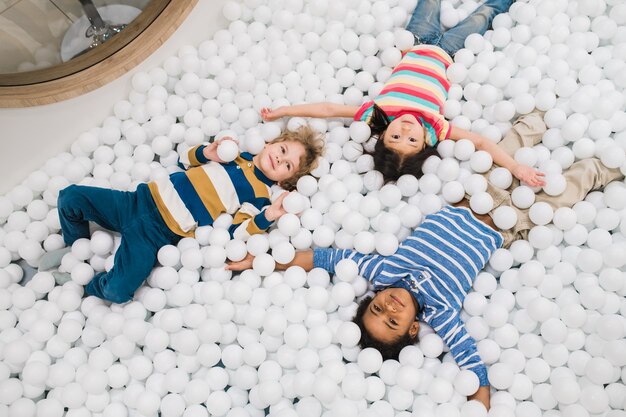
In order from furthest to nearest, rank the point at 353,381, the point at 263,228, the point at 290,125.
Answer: the point at 290,125 → the point at 263,228 → the point at 353,381

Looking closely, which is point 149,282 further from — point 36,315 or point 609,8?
point 609,8

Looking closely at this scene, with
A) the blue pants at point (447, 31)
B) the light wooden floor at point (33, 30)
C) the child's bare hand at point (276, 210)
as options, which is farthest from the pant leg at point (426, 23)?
the light wooden floor at point (33, 30)

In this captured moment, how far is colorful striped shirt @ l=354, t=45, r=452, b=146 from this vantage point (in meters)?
1.58

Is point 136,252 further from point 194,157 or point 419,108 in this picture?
point 419,108

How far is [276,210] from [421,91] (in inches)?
22.1

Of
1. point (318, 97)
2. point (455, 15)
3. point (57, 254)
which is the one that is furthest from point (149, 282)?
point (455, 15)

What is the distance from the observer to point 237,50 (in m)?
1.77

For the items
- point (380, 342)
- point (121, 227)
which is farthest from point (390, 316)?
point (121, 227)

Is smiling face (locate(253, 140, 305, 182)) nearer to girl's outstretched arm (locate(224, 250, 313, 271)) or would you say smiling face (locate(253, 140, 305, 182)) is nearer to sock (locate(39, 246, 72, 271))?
girl's outstretched arm (locate(224, 250, 313, 271))

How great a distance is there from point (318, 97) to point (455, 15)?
1.75ft

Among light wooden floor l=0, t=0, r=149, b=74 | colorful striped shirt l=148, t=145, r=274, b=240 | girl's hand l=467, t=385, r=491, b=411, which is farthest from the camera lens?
light wooden floor l=0, t=0, r=149, b=74

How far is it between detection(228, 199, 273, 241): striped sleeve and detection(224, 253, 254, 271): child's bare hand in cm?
6

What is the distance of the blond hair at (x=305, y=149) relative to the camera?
5.09 ft

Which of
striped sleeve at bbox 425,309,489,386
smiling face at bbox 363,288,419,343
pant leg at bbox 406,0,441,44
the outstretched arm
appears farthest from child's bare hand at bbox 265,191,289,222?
pant leg at bbox 406,0,441,44
